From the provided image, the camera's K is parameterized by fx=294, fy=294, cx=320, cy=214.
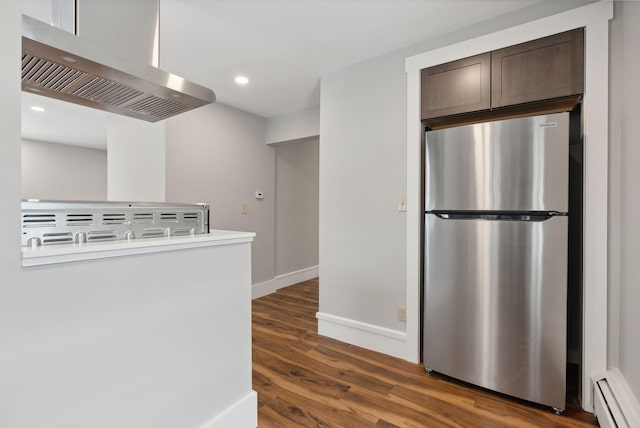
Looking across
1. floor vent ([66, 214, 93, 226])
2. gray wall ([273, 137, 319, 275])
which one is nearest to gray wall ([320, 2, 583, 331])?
gray wall ([273, 137, 319, 275])

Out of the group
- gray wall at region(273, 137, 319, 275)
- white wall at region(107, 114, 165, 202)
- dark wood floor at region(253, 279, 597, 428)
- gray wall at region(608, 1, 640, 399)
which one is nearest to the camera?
gray wall at region(608, 1, 640, 399)

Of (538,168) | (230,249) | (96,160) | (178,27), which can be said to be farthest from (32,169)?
(538,168)

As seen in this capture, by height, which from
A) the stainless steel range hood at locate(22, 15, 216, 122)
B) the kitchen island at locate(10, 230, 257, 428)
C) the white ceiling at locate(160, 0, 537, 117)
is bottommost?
the kitchen island at locate(10, 230, 257, 428)

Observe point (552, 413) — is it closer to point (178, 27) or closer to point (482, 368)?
point (482, 368)

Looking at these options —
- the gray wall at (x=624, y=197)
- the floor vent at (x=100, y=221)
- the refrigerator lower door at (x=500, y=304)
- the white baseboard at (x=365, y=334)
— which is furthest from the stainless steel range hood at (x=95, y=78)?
the gray wall at (x=624, y=197)

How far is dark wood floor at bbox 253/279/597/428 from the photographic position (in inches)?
60.9

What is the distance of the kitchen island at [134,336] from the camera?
846 mm

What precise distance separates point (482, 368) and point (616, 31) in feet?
6.49

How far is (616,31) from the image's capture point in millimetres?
1540

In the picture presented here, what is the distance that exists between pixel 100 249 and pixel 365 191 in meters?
1.86

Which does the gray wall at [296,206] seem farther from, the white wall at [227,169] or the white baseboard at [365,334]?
the white baseboard at [365,334]

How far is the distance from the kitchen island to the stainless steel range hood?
73cm

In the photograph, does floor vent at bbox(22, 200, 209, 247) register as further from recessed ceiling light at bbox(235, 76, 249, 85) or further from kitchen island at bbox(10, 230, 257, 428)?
recessed ceiling light at bbox(235, 76, 249, 85)

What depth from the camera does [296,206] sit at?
15.3 ft
